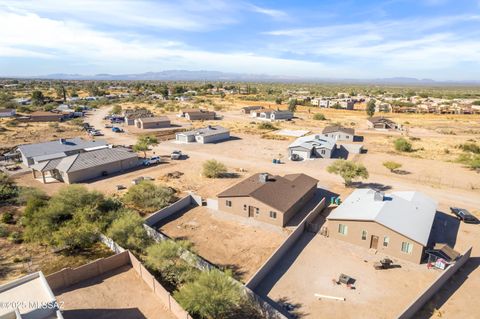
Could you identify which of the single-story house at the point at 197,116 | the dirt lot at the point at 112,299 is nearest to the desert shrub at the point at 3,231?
the dirt lot at the point at 112,299

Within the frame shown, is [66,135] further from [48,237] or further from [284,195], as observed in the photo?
[284,195]

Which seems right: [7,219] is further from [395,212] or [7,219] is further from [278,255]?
[395,212]

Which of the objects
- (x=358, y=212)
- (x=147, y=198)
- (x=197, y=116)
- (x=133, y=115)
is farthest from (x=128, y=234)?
(x=197, y=116)

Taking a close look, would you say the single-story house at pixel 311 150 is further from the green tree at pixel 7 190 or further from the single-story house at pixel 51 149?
the green tree at pixel 7 190

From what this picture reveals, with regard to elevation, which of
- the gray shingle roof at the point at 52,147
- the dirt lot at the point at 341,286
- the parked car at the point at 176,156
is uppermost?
the gray shingle roof at the point at 52,147

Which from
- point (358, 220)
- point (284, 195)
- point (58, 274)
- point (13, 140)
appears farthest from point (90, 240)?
point (13, 140)

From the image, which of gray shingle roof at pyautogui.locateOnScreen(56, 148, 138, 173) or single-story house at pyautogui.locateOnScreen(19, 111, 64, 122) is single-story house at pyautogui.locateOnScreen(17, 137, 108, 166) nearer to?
gray shingle roof at pyautogui.locateOnScreen(56, 148, 138, 173)
